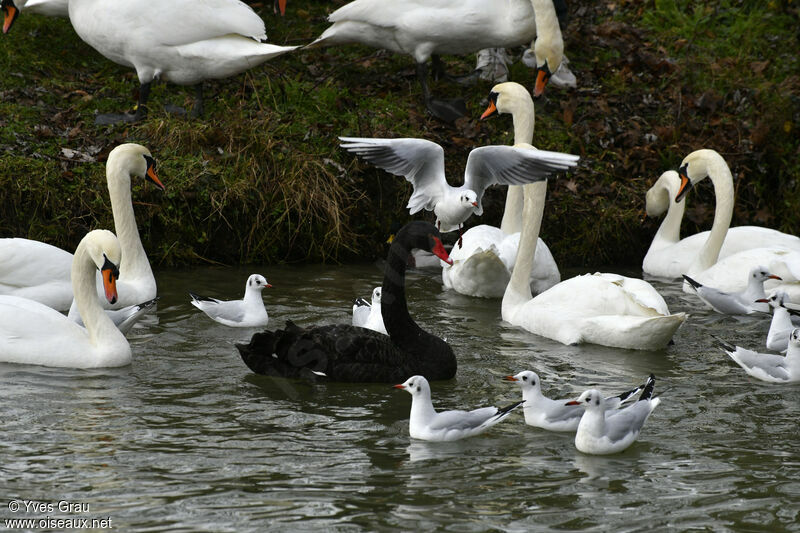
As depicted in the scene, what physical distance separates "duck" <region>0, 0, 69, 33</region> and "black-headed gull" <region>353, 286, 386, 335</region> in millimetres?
5557

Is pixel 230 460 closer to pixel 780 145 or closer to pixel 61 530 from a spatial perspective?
pixel 61 530

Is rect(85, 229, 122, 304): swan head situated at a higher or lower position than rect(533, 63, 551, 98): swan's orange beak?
lower

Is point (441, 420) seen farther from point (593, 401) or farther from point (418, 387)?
point (593, 401)

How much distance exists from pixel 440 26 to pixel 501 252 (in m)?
3.05

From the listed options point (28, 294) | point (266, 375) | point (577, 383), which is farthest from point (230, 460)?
point (28, 294)

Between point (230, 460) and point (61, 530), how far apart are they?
3.27 feet

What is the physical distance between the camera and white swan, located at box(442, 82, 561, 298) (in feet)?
31.4

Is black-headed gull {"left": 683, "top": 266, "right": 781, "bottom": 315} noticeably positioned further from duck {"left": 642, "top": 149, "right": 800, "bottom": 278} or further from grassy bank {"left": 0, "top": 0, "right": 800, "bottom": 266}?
grassy bank {"left": 0, "top": 0, "right": 800, "bottom": 266}

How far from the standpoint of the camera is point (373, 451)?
580cm

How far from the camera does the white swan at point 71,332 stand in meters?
7.09

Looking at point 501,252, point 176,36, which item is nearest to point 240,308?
point 501,252

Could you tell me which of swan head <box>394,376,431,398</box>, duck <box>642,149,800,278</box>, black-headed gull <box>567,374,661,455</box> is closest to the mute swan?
duck <box>642,149,800,278</box>

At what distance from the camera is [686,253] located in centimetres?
1075

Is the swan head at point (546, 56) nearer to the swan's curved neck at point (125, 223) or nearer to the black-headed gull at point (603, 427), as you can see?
the swan's curved neck at point (125, 223)
